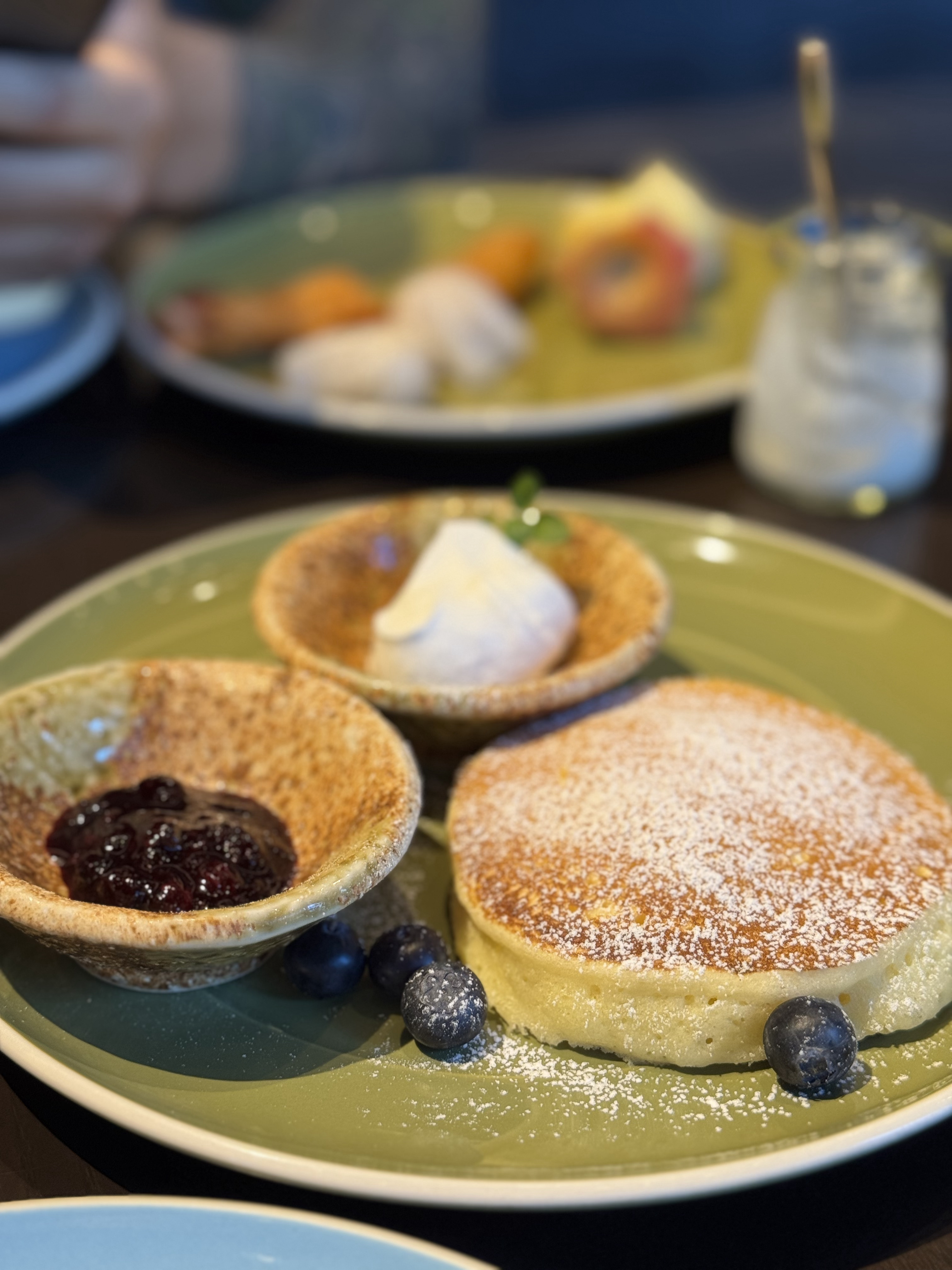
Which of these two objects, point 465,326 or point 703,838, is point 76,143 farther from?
point 703,838

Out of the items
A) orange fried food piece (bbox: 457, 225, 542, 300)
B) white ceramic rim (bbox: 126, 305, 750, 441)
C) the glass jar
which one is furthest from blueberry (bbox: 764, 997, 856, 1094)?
orange fried food piece (bbox: 457, 225, 542, 300)

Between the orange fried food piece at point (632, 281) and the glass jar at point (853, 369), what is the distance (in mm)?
587

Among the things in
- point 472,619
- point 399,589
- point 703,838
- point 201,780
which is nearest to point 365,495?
point 399,589

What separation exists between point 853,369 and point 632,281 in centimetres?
87

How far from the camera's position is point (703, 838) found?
1.20 meters

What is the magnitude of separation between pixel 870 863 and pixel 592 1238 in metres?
0.43

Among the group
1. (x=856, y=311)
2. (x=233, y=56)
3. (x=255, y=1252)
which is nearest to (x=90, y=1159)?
(x=255, y=1252)

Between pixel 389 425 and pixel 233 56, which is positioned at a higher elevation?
pixel 233 56

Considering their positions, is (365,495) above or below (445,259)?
below

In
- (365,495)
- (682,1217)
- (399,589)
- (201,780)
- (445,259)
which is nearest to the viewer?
(682,1217)

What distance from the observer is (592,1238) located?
98cm

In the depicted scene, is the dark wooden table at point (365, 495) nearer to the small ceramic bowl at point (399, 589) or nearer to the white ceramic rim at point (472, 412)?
the white ceramic rim at point (472, 412)

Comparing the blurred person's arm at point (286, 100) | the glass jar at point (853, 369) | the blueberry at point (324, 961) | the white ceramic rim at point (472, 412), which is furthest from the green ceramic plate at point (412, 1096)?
the blurred person's arm at point (286, 100)

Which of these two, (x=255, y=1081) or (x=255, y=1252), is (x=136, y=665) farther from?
(x=255, y=1252)
